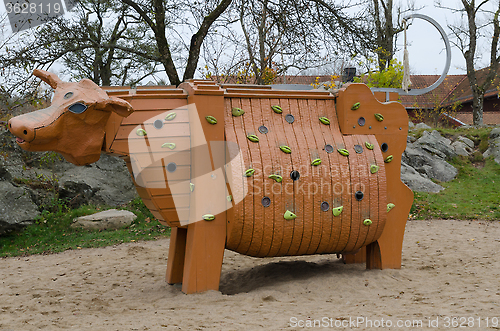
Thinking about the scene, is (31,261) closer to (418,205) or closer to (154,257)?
(154,257)

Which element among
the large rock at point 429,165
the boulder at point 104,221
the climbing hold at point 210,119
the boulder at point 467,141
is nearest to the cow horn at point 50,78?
the climbing hold at point 210,119

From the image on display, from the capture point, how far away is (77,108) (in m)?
3.66

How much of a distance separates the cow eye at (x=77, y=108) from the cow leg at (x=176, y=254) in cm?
171

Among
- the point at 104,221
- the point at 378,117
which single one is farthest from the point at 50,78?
the point at 104,221

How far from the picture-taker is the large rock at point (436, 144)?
40.6 feet

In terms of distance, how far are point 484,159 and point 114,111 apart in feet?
38.8

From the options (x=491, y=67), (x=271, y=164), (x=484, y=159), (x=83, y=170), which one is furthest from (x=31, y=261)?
(x=491, y=67)

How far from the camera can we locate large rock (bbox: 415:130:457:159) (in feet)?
40.6

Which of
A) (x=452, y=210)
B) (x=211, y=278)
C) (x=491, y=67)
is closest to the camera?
(x=211, y=278)

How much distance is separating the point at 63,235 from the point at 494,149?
11.7 metres

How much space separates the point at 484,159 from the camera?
12391 millimetres

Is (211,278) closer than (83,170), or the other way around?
(211,278)

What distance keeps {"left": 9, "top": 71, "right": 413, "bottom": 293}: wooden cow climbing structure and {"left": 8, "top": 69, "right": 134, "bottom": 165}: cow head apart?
1cm

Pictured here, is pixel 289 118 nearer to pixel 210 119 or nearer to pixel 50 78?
pixel 210 119
